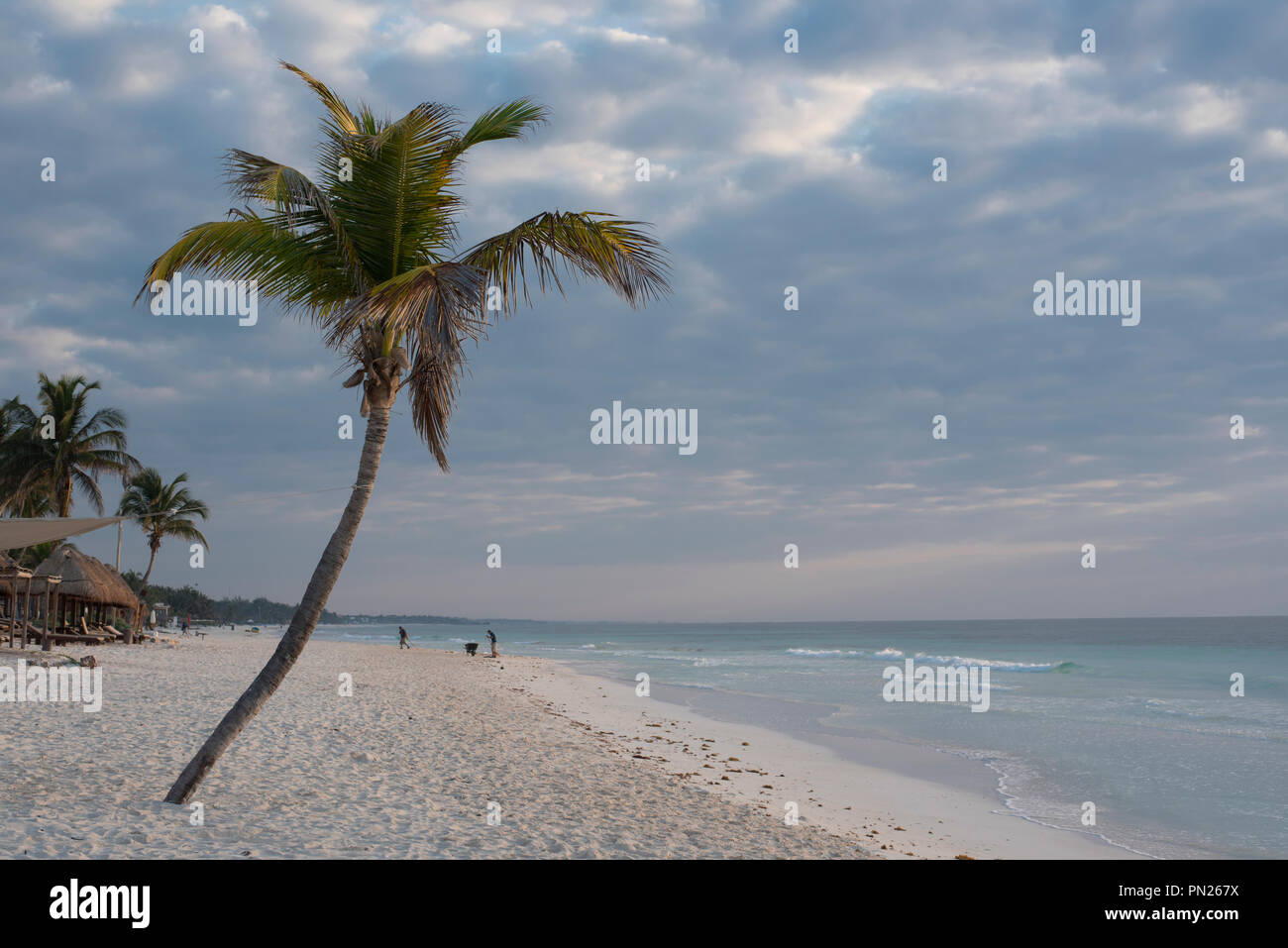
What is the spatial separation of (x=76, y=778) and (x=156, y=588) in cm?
11339

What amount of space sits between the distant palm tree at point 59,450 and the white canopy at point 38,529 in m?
22.1

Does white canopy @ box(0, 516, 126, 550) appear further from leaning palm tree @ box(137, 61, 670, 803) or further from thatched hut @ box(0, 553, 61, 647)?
thatched hut @ box(0, 553, 61, 647)

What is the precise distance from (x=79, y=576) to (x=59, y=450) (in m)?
5.32

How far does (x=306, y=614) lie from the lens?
22.3 feet

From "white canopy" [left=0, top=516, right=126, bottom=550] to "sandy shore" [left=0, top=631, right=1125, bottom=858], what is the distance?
2.25 metres

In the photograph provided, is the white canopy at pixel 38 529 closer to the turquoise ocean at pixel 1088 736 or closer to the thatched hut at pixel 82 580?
the turquoise ocean at pixel 1088 736

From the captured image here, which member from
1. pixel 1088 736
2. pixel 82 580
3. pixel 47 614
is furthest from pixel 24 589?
pixel 1088 736

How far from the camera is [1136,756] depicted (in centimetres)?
1502

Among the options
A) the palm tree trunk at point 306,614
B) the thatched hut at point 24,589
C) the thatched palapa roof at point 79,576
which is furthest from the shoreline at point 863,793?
the thatched palapa roof at point 79,576

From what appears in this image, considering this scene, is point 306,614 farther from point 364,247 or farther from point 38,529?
point 38,529
